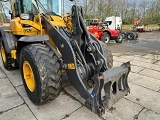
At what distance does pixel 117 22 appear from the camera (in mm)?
21375

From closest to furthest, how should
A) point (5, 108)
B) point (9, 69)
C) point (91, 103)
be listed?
point (91, 103) < point (5, 108) < point (9, 69)

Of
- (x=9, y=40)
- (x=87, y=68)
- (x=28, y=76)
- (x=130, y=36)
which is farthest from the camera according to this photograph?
(x=130, y=36)

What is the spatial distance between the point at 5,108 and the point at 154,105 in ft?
8.65

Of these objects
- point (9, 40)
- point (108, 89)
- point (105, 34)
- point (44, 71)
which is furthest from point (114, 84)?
point (105, 34)

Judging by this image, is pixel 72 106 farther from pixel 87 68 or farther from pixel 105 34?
pixel 105 34

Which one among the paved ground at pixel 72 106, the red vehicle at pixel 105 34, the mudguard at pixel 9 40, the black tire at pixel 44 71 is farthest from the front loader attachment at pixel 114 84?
the red vehicle at pixel 105 34

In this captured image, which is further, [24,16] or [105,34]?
[105,34]

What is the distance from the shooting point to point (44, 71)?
98.7 inches

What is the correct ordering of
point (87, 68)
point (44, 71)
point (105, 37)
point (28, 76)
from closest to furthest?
point (44, 71) < point (87, 68) < point (28, 76) < point (105, 37)

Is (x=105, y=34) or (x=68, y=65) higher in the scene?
(x=105, y=34)

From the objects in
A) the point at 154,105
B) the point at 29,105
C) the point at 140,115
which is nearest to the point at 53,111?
the point at 29,105

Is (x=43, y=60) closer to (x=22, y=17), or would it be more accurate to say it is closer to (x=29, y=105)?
(x=29, y=105)

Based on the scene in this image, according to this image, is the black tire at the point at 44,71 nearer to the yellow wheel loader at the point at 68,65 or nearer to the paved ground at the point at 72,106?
the yellow wheel loader at the point at 68,65

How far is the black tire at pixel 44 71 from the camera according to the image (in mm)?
2516
